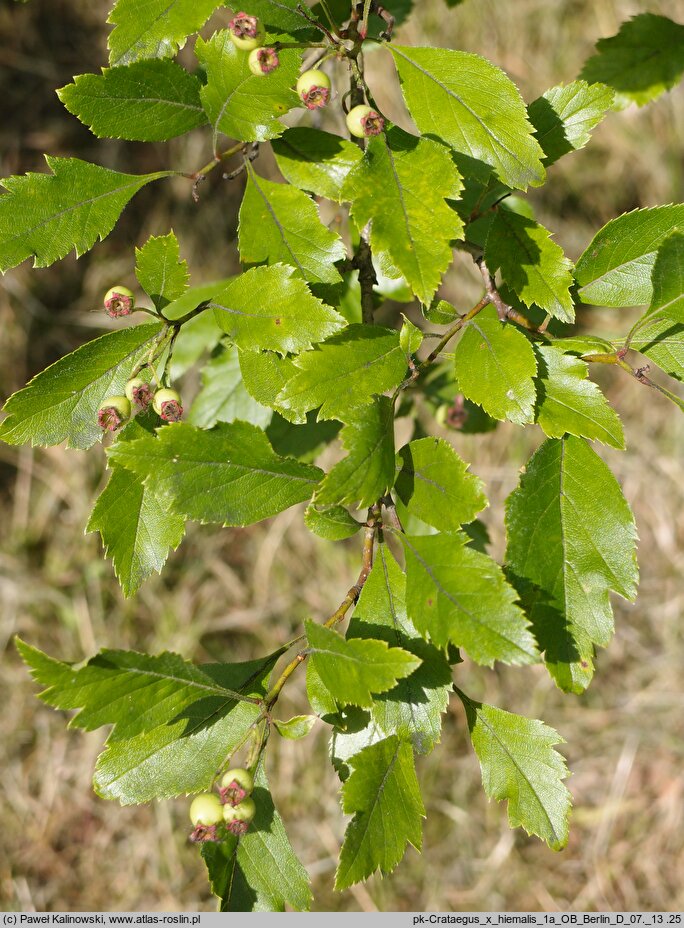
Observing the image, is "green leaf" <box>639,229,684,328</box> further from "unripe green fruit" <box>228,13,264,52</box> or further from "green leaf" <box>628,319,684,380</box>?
"unripe green fruit" <box>228,13,264,52</box>

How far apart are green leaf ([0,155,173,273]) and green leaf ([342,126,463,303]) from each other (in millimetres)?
358

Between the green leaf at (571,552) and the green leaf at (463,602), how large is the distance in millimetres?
162

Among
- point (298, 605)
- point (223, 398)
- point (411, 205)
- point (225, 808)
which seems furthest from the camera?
point (298, 605)

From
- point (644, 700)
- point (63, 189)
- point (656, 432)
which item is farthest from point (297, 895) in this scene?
point (656, 432)

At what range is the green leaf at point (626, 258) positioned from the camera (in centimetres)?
139

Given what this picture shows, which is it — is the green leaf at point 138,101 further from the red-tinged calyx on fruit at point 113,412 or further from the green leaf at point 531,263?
the green leaf at point 531,263

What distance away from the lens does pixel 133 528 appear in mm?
1380

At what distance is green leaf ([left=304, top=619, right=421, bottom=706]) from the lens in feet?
3.70

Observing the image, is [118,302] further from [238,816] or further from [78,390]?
[238,816]

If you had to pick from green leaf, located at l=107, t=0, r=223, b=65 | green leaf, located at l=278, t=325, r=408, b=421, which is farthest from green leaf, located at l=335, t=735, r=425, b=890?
green leaf, located at l=107, t=0, r=223, b=65

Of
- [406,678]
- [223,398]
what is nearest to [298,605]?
[223,398]

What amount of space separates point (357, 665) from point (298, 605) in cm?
281

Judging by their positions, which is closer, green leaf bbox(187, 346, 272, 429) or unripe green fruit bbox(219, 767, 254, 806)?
unripe green fruit bbox(219, 767, 254, 806)

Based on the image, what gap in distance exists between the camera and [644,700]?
380 centimetres
